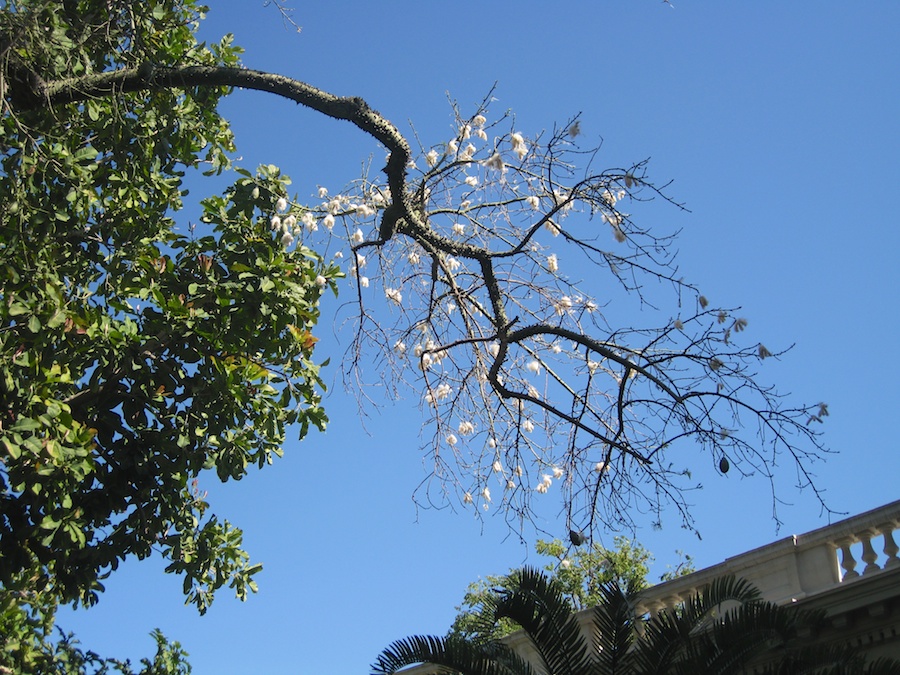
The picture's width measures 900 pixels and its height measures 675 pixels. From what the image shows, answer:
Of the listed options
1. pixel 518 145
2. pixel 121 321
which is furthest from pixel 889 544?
pixel 121 321

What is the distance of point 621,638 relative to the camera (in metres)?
8.59

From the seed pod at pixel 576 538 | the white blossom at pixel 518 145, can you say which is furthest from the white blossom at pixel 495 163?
the seed pod at pixel 576 538

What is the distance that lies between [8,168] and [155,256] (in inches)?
53.7

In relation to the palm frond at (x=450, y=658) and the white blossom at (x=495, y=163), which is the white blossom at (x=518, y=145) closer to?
the white blossom at (x=495, y=163)

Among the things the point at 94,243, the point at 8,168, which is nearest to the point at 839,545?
the point at 94,243

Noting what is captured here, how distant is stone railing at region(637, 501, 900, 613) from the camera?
9922 millimetres

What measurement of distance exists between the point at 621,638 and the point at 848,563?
297 cm

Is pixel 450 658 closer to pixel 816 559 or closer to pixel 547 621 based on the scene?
pixel 547 621

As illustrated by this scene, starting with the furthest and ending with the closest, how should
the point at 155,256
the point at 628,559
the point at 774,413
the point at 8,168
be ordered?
1. the point at 628,559
2. the point at 155,256
3. the point at 8,168
4. the point at 774,413

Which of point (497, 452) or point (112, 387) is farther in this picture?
point (497, 452)

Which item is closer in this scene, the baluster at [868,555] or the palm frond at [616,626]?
the palm frond at [616,626]

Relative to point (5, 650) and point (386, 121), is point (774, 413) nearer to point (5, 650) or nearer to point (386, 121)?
point (386, 121)

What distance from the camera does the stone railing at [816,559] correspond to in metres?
9.92

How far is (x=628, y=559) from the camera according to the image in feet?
81.8
